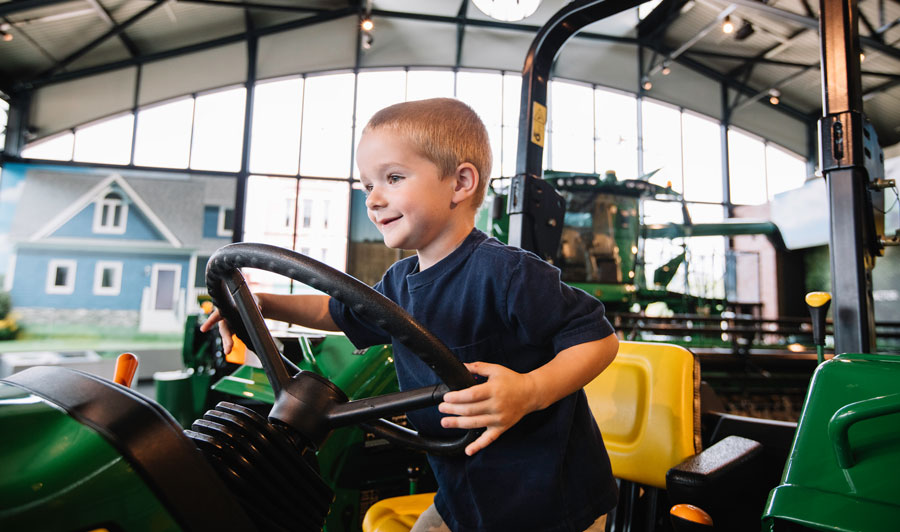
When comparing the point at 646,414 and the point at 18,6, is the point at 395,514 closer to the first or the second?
the point at 646,414

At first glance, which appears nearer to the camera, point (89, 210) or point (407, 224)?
point (407, 224)

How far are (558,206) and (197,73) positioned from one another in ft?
30.9

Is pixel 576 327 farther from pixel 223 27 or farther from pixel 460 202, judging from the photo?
pixel 223 27

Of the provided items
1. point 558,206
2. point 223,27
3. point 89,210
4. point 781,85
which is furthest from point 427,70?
point 558,206

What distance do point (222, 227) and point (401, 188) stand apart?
357 inches

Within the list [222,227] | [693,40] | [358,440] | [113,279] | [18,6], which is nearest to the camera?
[358,440]

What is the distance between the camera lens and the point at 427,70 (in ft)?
34.4

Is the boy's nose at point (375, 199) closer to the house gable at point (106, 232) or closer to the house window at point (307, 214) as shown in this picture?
the house window at point (307, 214)

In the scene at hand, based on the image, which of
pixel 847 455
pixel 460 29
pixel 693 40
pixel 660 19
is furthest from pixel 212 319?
pixel 660 19

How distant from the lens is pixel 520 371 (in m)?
0.91

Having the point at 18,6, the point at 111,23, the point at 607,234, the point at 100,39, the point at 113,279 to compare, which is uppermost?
the point at 111,23

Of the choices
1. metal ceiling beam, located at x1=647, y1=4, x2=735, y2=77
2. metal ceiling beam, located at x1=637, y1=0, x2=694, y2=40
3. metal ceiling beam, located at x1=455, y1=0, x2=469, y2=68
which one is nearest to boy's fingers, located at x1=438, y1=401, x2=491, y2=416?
metal ceiling beam, located at x1=647, y1=4, x2=735, y2=77

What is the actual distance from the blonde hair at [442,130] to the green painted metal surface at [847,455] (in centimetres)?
66

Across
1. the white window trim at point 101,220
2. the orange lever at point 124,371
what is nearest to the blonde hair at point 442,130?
the orange lever at point 124,371
